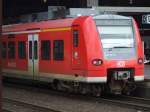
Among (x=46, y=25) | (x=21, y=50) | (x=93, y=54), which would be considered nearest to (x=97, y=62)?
(x=93, y=54)

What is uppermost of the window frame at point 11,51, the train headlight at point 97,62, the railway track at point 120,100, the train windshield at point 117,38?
the train windshield at point 117,38

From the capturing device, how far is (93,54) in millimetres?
16438

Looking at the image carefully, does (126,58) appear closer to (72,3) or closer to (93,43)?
(93,43)

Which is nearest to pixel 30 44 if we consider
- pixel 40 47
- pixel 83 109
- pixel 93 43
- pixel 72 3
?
pixel 40 47

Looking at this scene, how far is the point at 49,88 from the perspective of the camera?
2156cm

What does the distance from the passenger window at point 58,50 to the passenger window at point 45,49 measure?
1.53 ft

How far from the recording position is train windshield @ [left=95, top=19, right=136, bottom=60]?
16.8 m

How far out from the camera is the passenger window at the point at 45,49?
18906mm

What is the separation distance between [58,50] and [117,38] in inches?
88.7

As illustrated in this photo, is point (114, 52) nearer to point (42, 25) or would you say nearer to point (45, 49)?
point (45, 49)

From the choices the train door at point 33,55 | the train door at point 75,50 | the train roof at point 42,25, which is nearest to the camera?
the train door at point 75,50

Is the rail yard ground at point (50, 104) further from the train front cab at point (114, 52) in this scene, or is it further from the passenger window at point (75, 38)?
the passenger window at point (75, 38)

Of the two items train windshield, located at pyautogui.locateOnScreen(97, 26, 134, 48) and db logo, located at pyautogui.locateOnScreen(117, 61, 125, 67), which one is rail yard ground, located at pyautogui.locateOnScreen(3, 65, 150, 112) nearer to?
db logo, located at pyautogui.locateOnScreen(117, 61, 125, 67)

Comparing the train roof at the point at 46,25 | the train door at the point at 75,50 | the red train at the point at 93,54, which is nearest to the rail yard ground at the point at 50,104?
the red train at the point at 93,54
